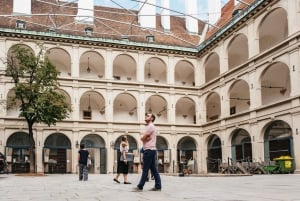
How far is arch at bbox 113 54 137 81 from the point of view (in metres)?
39.7

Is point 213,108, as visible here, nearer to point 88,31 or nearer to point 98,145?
point 98,145

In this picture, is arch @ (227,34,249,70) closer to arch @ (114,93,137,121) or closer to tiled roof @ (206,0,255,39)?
tiled roof @ (206,0,255,39)

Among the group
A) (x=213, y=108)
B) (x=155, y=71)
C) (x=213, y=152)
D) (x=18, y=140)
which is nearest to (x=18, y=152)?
(x=18, y=140)

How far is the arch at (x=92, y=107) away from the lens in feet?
127

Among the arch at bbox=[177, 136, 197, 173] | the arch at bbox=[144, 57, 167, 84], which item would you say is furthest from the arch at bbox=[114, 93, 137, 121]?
the arch at bbox=[177, 136, 197, 173]

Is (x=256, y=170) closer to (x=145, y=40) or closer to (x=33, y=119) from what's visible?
(x=33, y=119)

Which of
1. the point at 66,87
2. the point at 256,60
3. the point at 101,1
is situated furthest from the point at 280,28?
the point at 66,87

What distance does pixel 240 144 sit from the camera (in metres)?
33.4

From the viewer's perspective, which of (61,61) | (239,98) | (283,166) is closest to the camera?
(283,166)

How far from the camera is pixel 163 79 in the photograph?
1636 inches

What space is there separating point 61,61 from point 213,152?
1709 centimetres

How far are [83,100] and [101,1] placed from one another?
9.70m

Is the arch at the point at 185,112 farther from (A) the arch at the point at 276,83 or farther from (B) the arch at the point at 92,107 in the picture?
(A) the arch at the point at 276,83

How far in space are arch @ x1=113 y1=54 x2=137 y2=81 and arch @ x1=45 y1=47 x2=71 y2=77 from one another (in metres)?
4.58
